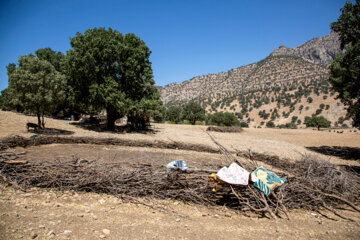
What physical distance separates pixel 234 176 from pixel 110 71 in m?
15.2

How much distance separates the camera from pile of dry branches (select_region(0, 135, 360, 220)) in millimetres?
4555

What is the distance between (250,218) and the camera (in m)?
4.29

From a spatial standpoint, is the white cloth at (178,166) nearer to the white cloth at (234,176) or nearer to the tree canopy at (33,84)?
the white cloth at (234,176)

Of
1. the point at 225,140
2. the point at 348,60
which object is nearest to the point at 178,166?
the point at 225,140

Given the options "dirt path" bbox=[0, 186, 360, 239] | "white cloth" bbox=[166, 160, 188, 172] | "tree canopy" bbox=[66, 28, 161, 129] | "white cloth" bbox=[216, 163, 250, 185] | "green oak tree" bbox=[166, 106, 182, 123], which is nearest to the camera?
"dirt path" bbox=[0, 186, 360, 239]

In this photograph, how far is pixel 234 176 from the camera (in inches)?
174

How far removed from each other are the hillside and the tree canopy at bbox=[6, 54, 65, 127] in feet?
138

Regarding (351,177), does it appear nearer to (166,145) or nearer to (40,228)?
(40,228)

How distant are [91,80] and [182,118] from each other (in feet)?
93.4

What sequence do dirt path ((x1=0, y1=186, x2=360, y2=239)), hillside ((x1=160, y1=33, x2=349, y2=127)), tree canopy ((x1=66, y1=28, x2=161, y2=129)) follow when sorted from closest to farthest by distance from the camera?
dirt path ((x1=0, y1=186, x2=360, y2=239)) < tree canopy ((x1=66, y1=28, x2=161, y2=129)) < hillside ((x1=160, y1=33, x2=349, y2=127))

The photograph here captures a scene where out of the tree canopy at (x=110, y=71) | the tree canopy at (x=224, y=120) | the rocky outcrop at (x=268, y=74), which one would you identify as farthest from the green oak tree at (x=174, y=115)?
the rocky outcrop at (x=268, y=74)

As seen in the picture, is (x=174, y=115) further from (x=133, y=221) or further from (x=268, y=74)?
(x=268, y=74)

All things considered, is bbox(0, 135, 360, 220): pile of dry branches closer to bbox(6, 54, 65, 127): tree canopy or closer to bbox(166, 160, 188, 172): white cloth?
bbox(166, 160, 188, 172): white cloth

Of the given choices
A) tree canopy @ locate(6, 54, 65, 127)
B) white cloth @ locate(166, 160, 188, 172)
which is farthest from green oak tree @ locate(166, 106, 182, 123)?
white cloth @ locate(166, 160, 188, 172)
